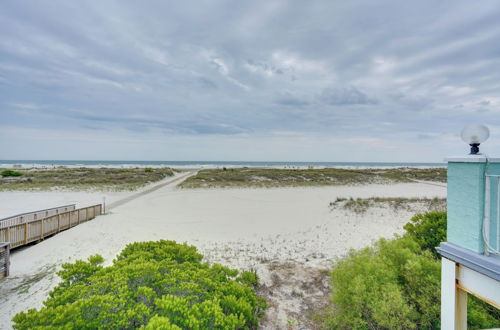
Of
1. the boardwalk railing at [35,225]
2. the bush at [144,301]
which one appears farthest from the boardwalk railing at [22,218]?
the bush at [144,301]

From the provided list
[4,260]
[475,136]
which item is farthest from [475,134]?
[4,260]

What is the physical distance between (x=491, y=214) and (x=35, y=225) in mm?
14789

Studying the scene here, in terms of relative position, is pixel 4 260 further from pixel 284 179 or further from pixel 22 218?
pixel 284 179

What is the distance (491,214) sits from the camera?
283 cm

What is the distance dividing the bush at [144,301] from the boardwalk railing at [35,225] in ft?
24.3

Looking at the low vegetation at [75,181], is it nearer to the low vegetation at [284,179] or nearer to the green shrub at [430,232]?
the low vegetation at [284,179]

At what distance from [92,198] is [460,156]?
2684 cm

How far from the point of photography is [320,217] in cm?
1603

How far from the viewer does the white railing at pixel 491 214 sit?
280cm

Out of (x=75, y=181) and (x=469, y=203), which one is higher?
(x=469, y=203)

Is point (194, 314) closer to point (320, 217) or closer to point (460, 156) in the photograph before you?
point (460, 156)

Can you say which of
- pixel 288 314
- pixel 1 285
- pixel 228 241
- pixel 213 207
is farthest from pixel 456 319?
pixel 213 207

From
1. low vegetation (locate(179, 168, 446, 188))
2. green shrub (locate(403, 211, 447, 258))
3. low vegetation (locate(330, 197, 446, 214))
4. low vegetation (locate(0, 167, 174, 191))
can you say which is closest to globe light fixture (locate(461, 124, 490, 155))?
green shrub (locate(403, 211, 447, 258))

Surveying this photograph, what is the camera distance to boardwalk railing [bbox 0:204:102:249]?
379 inches
